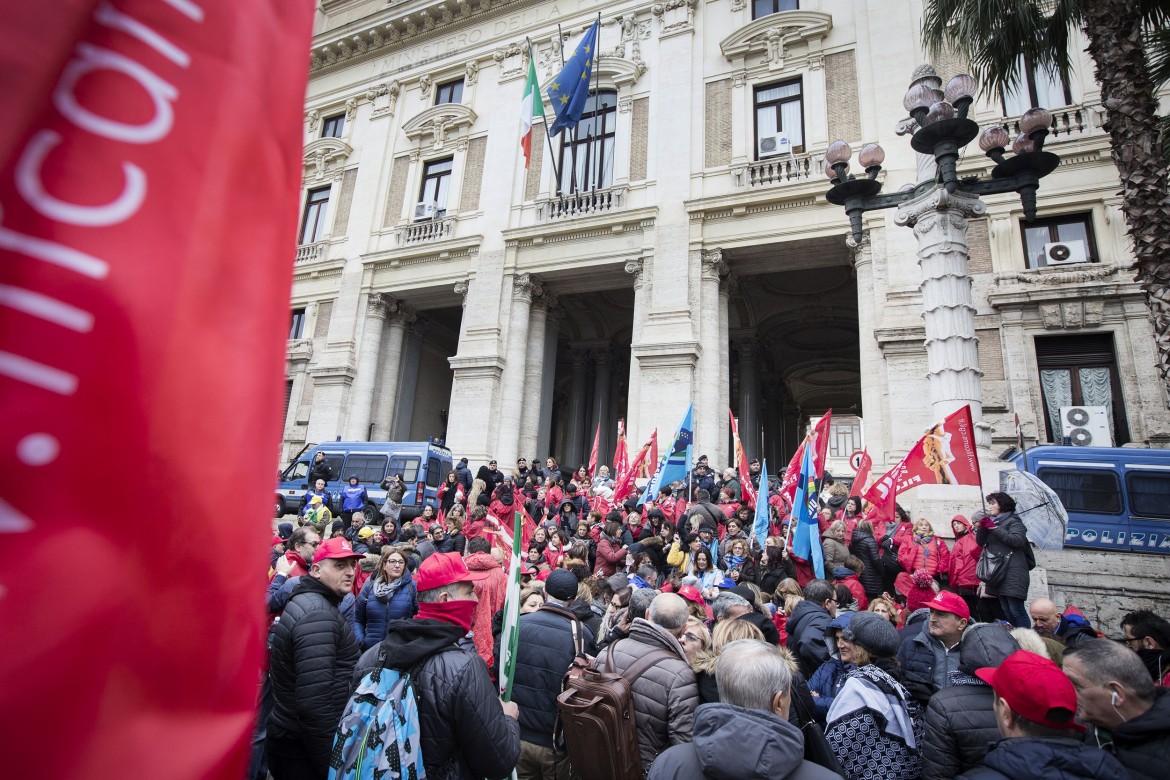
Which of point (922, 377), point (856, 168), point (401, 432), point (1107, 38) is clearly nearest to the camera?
point (1107, 38)

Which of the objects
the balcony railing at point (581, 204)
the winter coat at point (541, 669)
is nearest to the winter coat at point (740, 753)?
the winter coat at point (541, 669)

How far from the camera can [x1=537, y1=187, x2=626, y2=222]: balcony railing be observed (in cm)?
1766

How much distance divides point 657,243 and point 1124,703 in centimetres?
1506

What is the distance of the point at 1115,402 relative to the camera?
12125 millimetres

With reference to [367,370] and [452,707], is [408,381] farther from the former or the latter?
[452,707]

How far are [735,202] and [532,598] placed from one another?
1373cm

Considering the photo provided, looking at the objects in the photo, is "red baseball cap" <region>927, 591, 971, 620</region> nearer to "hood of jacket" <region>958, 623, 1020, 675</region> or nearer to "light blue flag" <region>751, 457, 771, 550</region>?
"hood of jacket" <region>958, 623, 1020, 675</region>

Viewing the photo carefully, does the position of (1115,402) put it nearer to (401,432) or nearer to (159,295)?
(159,295)

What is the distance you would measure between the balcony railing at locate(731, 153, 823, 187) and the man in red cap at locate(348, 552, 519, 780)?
51.0 feet

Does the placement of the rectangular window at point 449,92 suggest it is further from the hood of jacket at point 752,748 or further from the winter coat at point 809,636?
the hood of jacket at point 752,748

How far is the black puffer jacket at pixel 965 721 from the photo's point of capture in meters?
2.66

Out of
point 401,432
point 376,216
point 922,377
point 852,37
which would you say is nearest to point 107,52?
point 922,377

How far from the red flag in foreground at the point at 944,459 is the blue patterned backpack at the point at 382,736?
255 inches

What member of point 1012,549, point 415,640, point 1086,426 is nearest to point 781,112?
point 1086,426
